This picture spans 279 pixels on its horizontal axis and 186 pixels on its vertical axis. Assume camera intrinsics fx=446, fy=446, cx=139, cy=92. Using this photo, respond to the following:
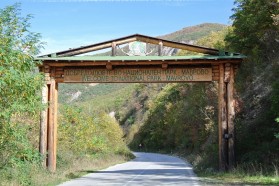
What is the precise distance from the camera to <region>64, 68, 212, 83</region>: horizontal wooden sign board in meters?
19.8

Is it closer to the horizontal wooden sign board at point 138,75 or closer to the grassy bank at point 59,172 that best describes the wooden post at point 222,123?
the horizontal wooden sign board at point 138,75

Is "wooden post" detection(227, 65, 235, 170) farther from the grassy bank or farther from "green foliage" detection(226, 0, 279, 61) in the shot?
the grassy bank

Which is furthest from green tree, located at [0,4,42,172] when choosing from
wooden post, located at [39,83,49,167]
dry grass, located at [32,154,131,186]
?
wooden post, located at [39,83,49,167]

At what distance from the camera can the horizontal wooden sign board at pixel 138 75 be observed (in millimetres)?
19797

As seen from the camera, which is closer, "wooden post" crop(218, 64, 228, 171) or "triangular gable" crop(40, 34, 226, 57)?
"wooden post" crop(218, 64, 228, 171)

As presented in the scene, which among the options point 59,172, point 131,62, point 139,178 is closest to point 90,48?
point 131,62

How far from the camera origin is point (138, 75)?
19969mm

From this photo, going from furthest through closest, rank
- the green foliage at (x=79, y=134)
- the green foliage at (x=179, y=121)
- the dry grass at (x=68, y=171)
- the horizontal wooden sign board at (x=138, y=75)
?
the green foliage at (x=179, y=121) < the green foliage at (x=79, y=134) < the horizontal wooden sign board at (x=138, y=75) < the dry grass at (x=68, y=171)

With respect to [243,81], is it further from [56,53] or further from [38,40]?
[38,40]

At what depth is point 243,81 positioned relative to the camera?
96.8 ft

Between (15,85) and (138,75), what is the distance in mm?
9601

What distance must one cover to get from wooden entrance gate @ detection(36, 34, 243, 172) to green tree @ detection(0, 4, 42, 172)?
7.05 m

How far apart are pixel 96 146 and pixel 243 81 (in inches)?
456

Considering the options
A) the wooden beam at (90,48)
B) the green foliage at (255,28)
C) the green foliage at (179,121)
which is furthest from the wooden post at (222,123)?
the green foliage at (179,121)
